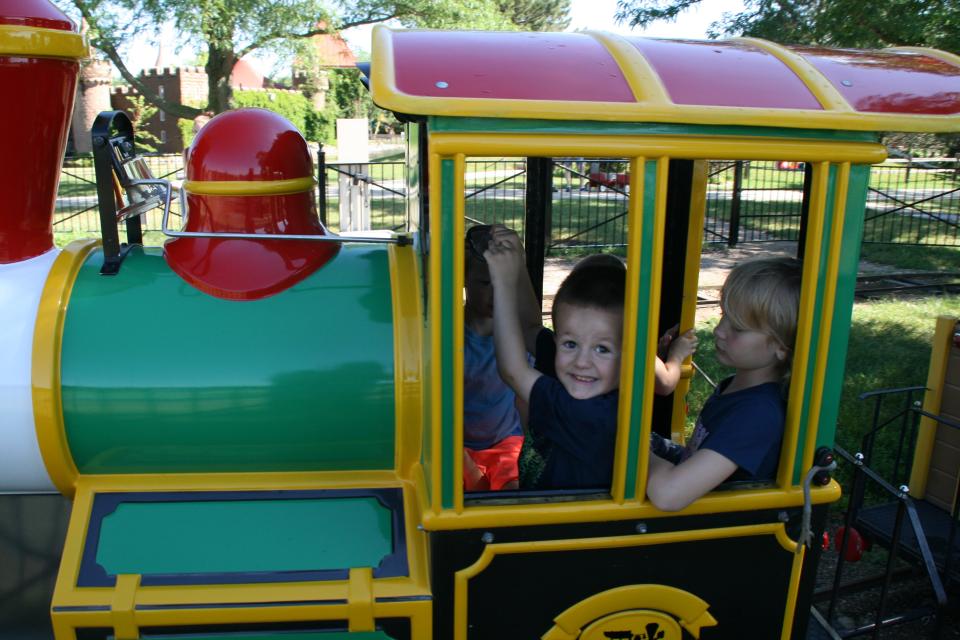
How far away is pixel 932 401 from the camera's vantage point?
3.46 m

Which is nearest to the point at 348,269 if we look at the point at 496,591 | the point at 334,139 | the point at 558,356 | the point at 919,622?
the point at 558,356

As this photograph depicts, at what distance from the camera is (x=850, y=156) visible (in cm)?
168

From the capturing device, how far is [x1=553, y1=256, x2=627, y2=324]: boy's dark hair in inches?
76.0

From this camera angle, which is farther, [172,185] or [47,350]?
[172,185]

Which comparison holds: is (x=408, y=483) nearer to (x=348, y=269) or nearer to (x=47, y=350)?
(x=348, y=269)

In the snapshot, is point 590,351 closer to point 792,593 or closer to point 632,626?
point 632,626

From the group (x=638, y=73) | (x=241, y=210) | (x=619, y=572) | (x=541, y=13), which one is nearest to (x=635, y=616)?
(x=619, y=572)

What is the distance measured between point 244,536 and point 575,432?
830 mm

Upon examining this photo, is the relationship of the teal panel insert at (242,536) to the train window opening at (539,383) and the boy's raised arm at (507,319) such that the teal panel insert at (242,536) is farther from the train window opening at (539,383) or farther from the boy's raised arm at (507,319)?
the boy's raised arm at (507,319)

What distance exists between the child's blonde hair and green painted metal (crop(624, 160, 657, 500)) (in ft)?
1.27

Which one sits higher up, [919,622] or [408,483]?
A: [408,483]

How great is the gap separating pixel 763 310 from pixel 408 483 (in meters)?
0.98

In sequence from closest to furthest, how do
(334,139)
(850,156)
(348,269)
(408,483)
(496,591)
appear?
(850,156) → (496,591) → (408,483) → (348,269) → (334,139)

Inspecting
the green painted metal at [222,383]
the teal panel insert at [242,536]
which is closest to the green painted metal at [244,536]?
the teal panel insert at [242,536]
